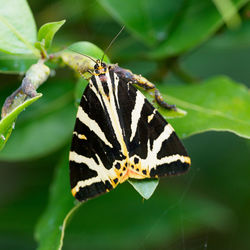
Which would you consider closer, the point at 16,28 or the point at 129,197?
the point at 16,28

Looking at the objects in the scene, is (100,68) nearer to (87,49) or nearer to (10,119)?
(87,49)

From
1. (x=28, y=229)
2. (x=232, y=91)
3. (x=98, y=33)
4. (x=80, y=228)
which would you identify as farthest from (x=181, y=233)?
(x=98, y=33)

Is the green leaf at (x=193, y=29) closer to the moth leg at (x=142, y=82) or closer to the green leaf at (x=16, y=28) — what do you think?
the moth leg at (x=142, y=82)

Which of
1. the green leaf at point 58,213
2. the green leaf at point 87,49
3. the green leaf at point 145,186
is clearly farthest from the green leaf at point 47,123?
the green leaf at point 145,186

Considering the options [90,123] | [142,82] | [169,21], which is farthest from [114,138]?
[169,21]

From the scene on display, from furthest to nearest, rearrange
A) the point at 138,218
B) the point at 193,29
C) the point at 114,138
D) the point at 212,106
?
the point at 138,218, the point at 193,29, the point at 212,106, the point at 114,138

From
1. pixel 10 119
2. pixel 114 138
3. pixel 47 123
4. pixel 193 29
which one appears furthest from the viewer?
pixel 47 123

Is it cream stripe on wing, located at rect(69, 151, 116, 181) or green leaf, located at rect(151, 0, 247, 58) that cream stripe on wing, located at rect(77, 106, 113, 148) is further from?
green leaf, located at rect(151, 0, 247, 58)

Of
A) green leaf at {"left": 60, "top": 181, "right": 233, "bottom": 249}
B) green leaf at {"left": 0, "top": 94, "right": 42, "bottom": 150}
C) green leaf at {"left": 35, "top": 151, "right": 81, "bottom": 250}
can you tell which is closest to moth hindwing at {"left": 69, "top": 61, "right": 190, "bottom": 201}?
green leaf at {"left": 35, "top": 151, "right": 81, "bottom": 250}
